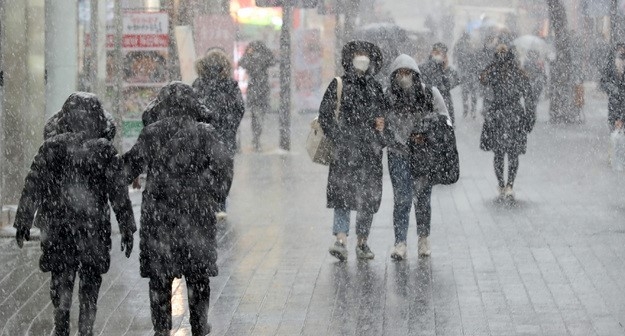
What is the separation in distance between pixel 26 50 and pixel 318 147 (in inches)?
137

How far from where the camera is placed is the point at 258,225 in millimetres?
13922

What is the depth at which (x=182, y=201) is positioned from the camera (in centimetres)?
786

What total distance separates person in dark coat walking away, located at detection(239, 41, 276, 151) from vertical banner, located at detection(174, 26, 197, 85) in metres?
4.13

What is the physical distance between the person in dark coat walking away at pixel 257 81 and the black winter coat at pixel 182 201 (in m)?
15.0

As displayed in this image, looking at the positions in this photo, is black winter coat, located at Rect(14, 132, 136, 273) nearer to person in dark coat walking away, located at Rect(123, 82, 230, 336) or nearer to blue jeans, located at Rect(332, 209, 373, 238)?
person in dark coat walking away, located at Rect(123, 82, 230, 336)

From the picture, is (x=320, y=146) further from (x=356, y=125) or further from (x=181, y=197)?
(x=181, y=197)

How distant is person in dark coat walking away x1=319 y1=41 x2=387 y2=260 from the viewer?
37.4ft

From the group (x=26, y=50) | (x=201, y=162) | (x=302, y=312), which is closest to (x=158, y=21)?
(x=26, y=50)

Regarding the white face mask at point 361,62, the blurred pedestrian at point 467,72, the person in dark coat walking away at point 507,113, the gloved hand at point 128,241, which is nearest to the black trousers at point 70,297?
the gloved hand at point 128,241

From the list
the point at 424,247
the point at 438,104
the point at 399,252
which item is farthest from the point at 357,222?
the point at 438,104

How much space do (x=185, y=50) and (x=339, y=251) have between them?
7820 millimetres

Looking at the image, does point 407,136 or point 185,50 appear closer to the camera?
point 407,136

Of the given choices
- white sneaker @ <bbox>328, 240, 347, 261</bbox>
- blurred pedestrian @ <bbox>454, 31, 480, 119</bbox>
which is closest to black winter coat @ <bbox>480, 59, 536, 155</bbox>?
white sneaker @ <bbox>328, 240, 347, 261</bbox>

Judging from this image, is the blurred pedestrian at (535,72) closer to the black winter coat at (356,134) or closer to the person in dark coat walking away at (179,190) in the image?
the black winter coat at (356,134)
